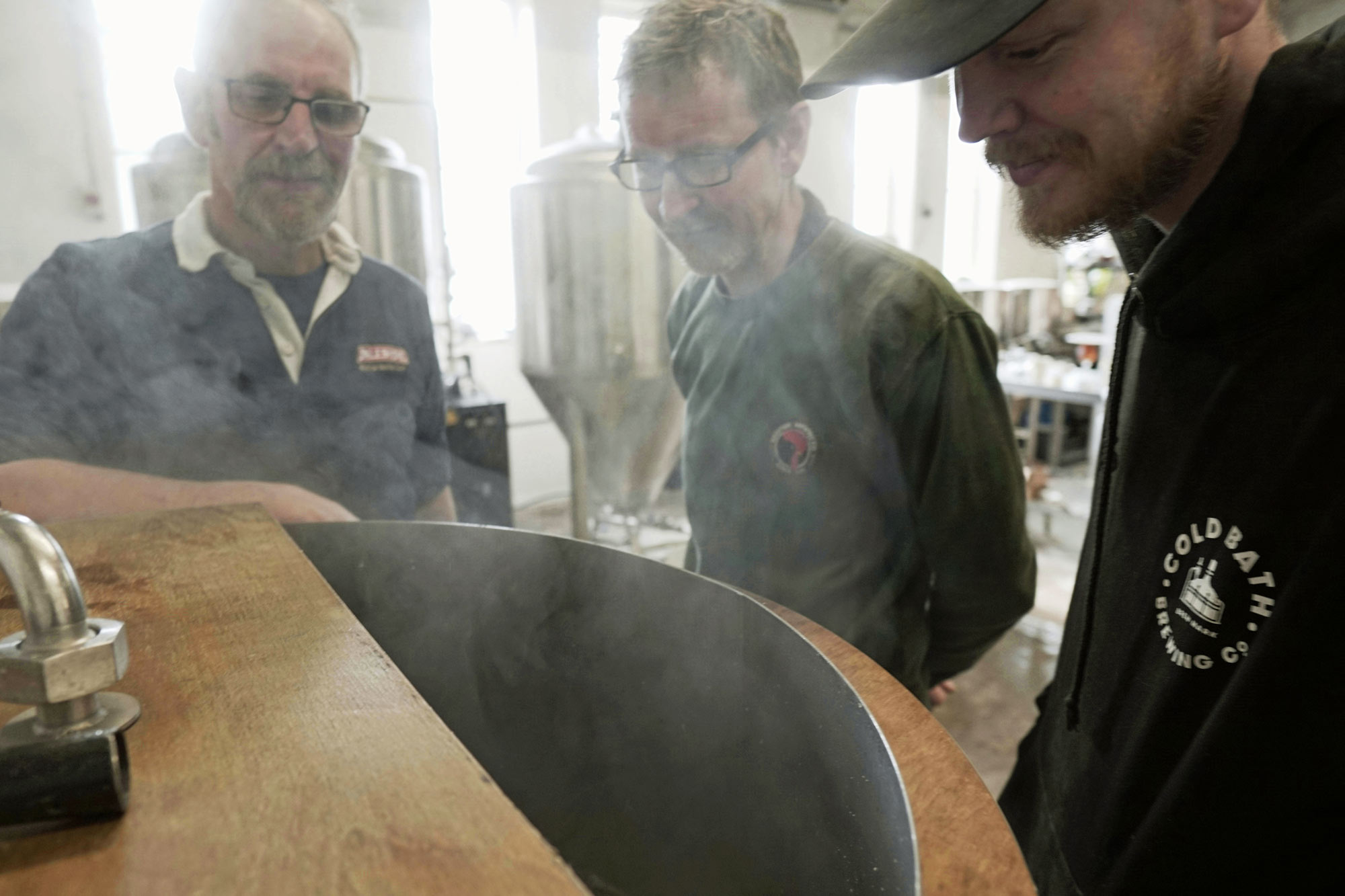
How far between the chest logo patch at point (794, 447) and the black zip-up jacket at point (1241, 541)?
0.40 meters

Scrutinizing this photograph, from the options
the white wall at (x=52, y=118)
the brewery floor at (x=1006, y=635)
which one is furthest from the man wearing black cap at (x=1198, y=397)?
the white wall at (x=52, y=118)

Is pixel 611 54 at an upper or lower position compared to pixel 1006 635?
upper

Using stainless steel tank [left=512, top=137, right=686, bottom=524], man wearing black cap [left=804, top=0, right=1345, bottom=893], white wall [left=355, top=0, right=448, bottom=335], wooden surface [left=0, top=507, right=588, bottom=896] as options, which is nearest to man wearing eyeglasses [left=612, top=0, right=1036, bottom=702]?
man wearing black cap [left=804, top=0, right=1345, bottom=893]

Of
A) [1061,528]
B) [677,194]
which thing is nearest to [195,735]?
[677,194]

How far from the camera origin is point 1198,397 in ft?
1.98

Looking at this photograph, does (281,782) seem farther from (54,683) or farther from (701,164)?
(701,164)

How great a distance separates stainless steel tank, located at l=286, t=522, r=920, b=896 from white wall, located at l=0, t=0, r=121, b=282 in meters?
1.05

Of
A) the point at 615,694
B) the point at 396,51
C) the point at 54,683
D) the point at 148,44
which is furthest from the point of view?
the point at 396,51

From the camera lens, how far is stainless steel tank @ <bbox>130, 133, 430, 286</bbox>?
6.04 feet

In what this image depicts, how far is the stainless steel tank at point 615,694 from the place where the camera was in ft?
1.92

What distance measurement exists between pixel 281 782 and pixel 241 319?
96 centimetres

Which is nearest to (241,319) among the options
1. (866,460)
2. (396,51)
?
(396,51)

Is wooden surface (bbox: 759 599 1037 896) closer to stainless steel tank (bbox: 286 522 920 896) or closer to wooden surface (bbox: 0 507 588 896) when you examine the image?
stainless steel tank (bbox: 286 522 920 896)

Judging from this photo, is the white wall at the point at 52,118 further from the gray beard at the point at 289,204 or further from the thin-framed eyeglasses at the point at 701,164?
the thin-framed eyeglasses at the point at 701,164
